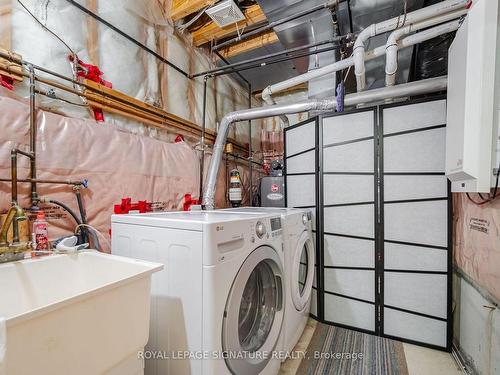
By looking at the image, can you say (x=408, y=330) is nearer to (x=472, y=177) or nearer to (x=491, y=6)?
(x=472, y=177)

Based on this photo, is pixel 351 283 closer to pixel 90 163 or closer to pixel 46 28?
pixel 90 163

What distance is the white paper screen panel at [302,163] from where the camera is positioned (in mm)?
2291

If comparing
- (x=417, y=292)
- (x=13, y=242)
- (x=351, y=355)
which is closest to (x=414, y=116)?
(x=417, y=292)

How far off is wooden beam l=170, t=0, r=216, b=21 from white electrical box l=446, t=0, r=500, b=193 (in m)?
1.76

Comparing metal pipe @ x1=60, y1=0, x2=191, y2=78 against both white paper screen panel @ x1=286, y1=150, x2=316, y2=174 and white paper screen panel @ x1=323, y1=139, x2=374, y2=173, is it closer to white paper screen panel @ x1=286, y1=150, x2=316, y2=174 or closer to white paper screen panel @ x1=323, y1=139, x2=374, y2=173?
white paper screen panel @ x1=286, y1=150, x2=316, y2=174

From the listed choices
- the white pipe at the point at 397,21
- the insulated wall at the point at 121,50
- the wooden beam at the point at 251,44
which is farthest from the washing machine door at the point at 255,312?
the wooden beam at the point at 251,44

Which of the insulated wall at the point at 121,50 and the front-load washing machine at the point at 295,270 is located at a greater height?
the insulated wall at the point at 121,50

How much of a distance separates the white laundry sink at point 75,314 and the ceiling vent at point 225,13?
2009mm

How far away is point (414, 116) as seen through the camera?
6.14 ft

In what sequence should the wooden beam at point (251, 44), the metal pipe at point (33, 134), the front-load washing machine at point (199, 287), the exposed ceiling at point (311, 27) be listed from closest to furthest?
the front-load washing machine at point (199, 287), the metal pipe at point (33, 134), the exposed ceiling at point (311, 27), the wooden beam at point (251, 44)

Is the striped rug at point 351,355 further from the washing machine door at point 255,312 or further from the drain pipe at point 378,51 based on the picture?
the drain pipe at point 378,51

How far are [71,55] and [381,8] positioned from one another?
222 cm

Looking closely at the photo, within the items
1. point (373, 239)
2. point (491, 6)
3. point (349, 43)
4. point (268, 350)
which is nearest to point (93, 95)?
point (268, 350)

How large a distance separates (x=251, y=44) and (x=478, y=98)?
2145mm
